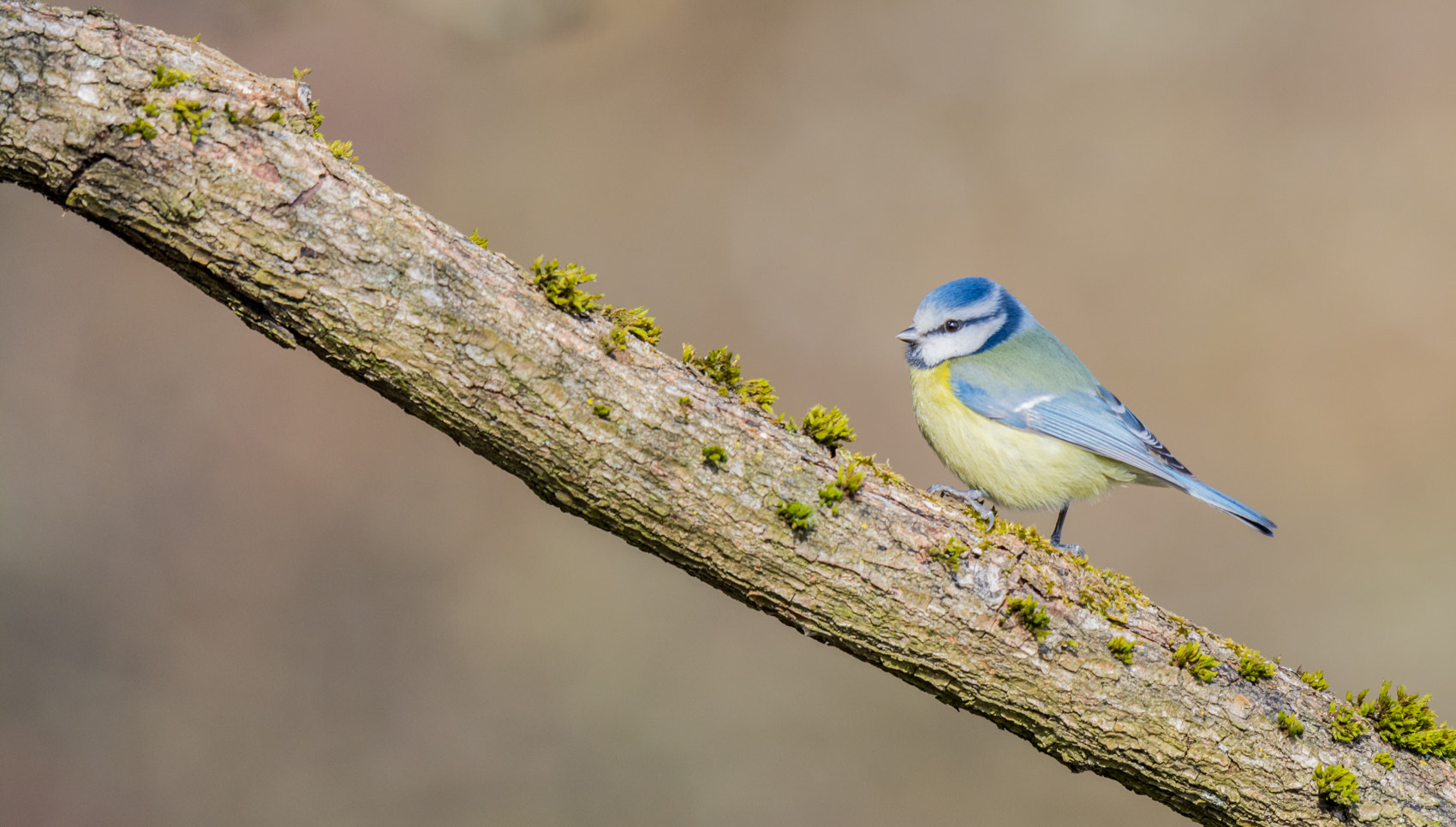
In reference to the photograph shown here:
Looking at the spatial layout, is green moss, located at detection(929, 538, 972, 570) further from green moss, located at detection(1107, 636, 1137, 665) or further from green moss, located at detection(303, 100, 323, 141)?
green moss, located at detection(303, 100, 323, 141)

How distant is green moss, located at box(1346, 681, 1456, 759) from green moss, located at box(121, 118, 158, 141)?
3367 millimetres

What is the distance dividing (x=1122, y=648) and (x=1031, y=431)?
1.14m

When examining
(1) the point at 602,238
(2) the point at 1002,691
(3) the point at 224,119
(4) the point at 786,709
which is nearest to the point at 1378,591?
(4) the point at 786,709

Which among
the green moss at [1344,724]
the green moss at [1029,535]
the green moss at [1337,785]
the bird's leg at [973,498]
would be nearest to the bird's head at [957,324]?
the bird's leg at [973,498]

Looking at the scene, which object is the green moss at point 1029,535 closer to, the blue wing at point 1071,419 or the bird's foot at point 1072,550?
the bird's foot at point 1072,550

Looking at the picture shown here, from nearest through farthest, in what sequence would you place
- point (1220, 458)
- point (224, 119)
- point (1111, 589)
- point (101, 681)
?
point (224, 119), point (1111, 589), point (101, 681), point (1220, 458)

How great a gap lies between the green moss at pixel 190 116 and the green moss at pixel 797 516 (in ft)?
5.14

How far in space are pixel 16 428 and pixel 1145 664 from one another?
618 centimetres

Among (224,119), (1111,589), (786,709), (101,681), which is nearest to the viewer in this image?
(224,119)

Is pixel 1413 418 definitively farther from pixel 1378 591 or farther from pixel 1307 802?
pixel 1307 802

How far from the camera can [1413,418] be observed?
248 inches

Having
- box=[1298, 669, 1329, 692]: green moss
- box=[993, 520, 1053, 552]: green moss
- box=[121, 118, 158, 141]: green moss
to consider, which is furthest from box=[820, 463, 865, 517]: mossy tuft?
box=[121, 118, 158, 141]: green moss

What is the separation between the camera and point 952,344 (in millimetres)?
3734

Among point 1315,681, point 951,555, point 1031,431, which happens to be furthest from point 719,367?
point 1315,681
